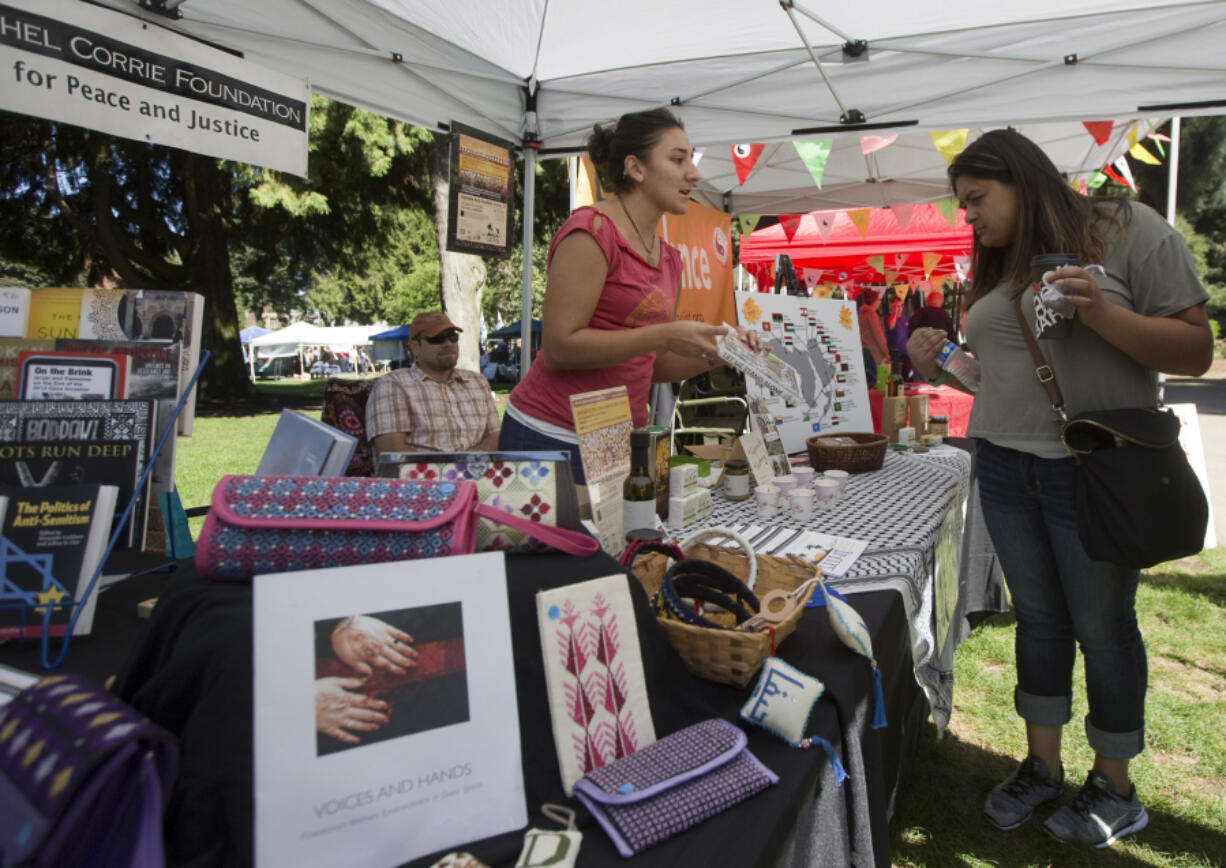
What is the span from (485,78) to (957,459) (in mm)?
2564

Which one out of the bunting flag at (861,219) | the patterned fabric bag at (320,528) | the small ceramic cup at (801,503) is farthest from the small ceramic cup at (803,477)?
the bunting flag at (861,219)

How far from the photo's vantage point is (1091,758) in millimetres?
2262

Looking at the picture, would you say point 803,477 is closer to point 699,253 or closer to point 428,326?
point 428,326

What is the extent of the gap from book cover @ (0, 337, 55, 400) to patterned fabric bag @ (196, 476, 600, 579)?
2.64ft

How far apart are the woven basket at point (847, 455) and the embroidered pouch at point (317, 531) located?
1.95 meters

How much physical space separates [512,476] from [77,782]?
1.85 feet

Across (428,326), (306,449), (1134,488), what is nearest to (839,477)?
(1134,488)

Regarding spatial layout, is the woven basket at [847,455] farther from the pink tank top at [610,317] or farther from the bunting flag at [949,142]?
the bunting flag at [949,142]

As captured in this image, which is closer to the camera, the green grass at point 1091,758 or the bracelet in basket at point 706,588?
the bracelet in basket at point 706,588

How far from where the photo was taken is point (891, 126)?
3123mm

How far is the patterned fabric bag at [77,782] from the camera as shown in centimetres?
53

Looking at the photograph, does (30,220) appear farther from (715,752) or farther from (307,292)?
(307,292)

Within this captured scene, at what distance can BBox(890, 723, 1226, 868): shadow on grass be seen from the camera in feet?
5.88

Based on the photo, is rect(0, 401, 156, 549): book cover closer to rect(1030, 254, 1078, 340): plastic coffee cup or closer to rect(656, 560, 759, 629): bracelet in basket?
rect(656, 560, 759, 629): bracelet in basket
